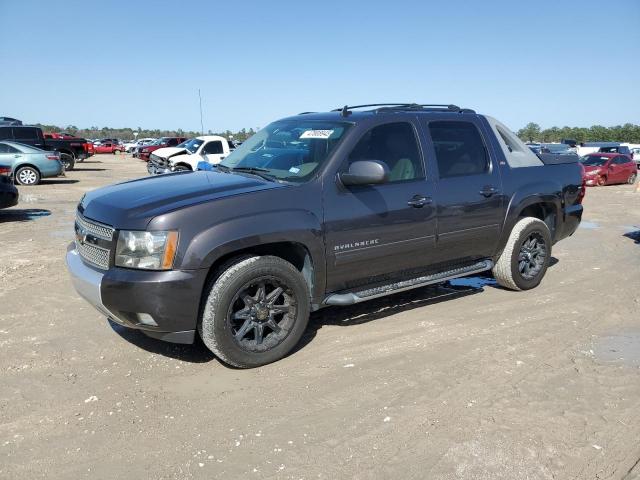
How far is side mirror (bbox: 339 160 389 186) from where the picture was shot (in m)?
4.11

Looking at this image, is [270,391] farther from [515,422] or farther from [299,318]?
[515,422]

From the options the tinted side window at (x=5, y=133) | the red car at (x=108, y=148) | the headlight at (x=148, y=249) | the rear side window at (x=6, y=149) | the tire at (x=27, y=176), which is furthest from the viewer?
the red car at (x=108, y=148)

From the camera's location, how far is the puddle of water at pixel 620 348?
165 inches

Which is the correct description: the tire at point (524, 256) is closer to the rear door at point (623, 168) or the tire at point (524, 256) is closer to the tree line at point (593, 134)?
the rear door at point (623, 168)

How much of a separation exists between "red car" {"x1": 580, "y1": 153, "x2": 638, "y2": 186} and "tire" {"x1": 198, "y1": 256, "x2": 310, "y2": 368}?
21229 mm

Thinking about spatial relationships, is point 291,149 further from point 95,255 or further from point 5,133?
point 5,133

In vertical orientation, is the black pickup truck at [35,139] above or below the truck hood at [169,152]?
above

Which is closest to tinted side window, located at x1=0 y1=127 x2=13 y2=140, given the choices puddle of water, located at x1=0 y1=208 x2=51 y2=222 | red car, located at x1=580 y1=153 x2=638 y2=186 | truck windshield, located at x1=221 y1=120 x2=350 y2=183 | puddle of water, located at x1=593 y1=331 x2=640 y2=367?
puddle of water, located at x1=0 y1=208 x2=51 y2=222

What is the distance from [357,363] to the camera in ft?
13.4

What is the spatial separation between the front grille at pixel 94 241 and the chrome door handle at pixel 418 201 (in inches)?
94.9

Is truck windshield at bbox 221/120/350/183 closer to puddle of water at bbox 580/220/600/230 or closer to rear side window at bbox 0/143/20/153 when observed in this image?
puddle of water at bbox 580/220/600/230

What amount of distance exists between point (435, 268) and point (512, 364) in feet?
4.05

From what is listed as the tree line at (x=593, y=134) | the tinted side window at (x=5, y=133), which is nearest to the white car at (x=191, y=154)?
the tinted side window at (x=5, y=133)

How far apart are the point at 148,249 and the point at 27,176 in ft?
56.4
